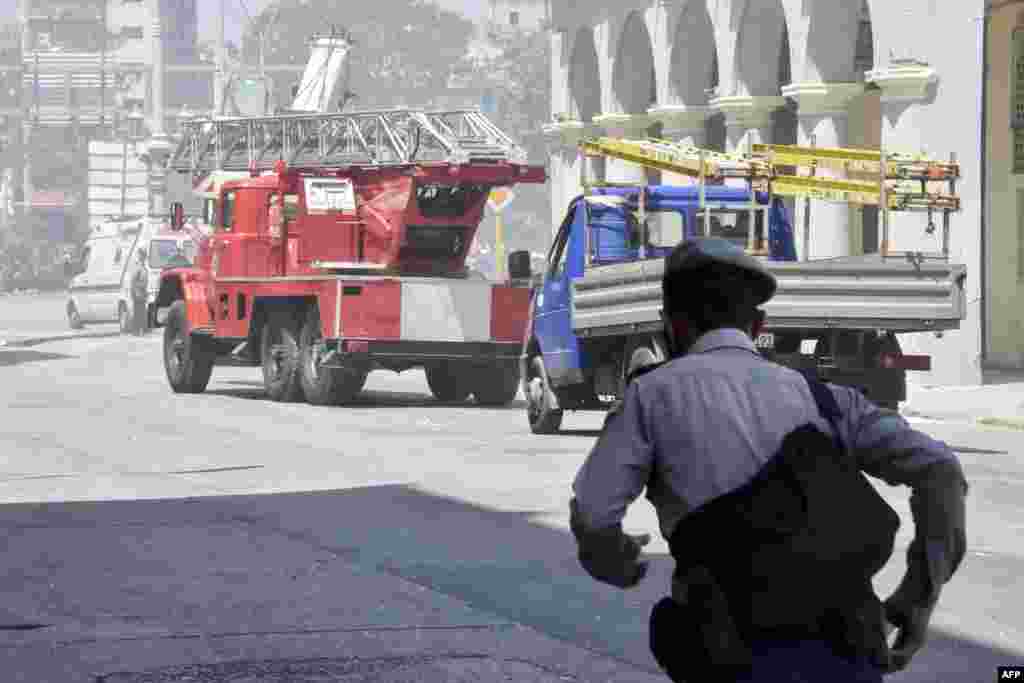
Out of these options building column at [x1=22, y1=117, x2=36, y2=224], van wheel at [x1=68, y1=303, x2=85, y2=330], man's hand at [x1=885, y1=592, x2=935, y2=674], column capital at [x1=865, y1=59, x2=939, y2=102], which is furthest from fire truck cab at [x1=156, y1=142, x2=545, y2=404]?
building column at [x1=22, y1=117, x2=36, y2=224]

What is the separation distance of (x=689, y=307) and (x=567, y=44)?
4006 centimetres

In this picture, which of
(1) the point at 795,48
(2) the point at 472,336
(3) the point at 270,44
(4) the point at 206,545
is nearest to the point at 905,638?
(4) the point at 206,545

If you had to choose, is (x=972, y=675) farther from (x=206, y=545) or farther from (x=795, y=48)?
(x=795, y=48)

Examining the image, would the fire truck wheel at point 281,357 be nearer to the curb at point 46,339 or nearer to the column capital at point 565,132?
the column capital at point 565,132

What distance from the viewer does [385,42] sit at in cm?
14062

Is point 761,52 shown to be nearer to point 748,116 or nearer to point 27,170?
point 748,116

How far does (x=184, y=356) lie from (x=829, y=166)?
29.5 feet

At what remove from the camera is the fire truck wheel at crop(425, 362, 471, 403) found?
2630 cm

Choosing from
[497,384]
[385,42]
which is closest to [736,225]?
[497,384]

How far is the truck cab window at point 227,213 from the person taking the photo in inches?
1077

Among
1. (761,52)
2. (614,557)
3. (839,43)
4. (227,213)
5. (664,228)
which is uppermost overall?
(761,52)

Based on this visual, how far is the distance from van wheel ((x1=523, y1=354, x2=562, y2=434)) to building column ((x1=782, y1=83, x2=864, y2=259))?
9029mm

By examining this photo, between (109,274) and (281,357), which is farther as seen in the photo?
(109,274)

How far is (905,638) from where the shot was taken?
443cm
